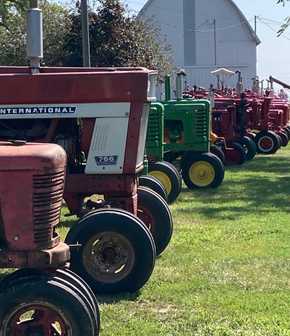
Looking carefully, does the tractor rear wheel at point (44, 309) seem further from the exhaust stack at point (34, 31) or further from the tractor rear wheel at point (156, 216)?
the tractor rear wheel at point (156, 216)

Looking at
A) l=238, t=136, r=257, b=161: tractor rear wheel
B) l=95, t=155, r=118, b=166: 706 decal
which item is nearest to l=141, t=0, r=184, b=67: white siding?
l=238, t=136, r=257, b=161: tractor rear wheel

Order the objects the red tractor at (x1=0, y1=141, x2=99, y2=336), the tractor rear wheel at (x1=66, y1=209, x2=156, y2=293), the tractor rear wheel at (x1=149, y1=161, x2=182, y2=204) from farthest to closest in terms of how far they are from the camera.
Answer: the tractor rear wheel at (x1=149, y1=161, x2=182, y2=204) < the tractor rear wheel at (x1=66, y1=209, x2=156, y2=293) < the red tractor at (x1=0, y1=141, x2=99, y2=336)

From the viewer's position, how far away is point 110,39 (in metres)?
22.7

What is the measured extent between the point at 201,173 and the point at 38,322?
922 centimetres

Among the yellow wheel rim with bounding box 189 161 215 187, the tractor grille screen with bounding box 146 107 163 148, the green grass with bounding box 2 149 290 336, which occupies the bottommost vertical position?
the green grass with bounding box 2 149 290 336

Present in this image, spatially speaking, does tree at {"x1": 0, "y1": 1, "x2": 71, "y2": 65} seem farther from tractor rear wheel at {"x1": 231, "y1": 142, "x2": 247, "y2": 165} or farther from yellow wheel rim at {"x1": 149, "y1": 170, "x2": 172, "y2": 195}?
yellow wheel rim at {"x1": 149, "y1": 170, "x2": 172, "y2": 195}

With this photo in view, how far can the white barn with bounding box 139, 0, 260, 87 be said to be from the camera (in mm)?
61219

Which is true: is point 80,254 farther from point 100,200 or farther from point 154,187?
point 154,187

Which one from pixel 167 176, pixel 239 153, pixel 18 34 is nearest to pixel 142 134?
pixel 167 176

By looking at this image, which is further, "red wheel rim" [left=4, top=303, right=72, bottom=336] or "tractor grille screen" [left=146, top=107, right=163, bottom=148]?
"tractor grille screen" [left=146, top=107, right=163, bottom=148]

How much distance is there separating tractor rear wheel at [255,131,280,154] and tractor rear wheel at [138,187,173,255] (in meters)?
13.9

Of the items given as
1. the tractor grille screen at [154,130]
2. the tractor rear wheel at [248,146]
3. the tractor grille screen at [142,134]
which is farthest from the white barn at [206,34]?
the tractor grille screen at [142,134]

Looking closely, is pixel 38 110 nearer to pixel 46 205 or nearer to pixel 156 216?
pixel 156 216

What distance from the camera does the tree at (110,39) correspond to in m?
22.5
